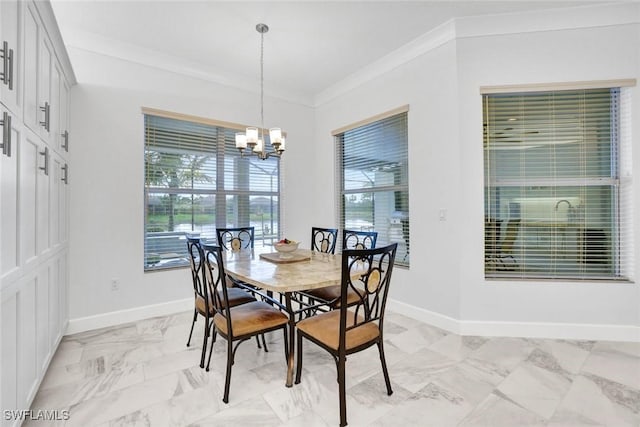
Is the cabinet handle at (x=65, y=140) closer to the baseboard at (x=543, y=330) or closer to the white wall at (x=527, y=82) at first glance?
the white wall at (x=527, y=82)

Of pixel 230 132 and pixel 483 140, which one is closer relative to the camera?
pixel 483 140

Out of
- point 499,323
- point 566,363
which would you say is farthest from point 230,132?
point 566,363

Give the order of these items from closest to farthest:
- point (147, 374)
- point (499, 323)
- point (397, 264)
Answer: point (147, 374) → point (499, 323) → point (397, 264)

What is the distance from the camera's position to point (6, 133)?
133 centimetres

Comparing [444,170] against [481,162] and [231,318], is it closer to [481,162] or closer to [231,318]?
[481,162]

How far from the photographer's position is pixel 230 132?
3.84m

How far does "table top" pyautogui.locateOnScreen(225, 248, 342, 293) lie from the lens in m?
1.76

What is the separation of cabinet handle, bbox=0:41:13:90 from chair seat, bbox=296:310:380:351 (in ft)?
6.39

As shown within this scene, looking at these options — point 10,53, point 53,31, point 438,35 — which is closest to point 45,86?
point 53,31

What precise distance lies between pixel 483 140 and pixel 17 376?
12.2 ft

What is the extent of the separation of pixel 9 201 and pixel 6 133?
0.31m

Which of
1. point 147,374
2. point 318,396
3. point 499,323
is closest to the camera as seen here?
point 318,396

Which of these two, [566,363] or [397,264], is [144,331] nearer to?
[397,264]

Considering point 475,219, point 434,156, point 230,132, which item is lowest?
point 475,219
